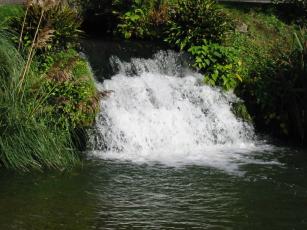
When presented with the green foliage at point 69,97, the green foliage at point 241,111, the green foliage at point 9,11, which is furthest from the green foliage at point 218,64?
the green foliage at point 9,11

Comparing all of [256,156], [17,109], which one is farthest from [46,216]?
[256,156]

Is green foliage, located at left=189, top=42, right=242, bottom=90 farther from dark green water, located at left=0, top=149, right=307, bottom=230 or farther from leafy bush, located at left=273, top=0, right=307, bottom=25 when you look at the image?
leafy bush, located at left=273, top=0, right=307, bottom=25

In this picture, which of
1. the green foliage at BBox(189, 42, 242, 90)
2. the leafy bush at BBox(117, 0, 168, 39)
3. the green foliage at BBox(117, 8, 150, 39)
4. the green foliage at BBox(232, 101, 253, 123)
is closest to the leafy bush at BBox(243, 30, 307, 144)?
the green foliage at BBox(232, 101, 253, 123)

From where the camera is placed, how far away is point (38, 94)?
10352 mm

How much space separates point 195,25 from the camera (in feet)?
47.7

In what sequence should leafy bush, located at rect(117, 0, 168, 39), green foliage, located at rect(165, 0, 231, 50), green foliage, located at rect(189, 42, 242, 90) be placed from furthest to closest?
leafy bush, located at rect(117, 0, 168, 39)
green foliage, located at rect(165, 0, 231, 50)
green foliage, located at rect(189, 42, 242, 90)

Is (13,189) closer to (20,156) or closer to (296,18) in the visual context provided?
(20,156)

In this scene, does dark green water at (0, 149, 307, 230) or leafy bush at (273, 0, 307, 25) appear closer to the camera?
dark green water at (0, 149, 307, 230)

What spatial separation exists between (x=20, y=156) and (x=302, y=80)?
6.17m

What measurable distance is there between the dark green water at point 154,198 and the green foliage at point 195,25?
4628 millimetres

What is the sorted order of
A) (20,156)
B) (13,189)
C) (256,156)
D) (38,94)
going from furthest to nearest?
1. (256,156)
2. (38,94)
3. (20,156)
4. (13,189)

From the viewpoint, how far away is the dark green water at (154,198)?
25.1 feet

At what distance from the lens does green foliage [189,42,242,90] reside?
13758 mm

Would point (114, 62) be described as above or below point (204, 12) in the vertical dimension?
below
